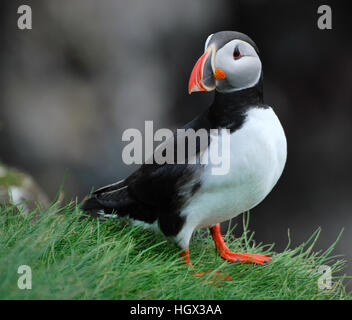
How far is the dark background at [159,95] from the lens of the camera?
13.7 ft

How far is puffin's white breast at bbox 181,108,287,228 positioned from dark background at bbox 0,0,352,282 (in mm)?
2350

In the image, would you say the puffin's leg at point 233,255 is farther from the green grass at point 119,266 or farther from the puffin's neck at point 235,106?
the puffin's neck at point 235,106

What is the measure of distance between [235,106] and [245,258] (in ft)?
2.10

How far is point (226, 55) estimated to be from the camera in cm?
171

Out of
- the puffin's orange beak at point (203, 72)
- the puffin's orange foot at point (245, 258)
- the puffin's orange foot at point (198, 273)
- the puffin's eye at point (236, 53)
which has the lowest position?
the puffin's orange foot at point (245, 258)

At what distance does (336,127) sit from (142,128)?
5.51 feet

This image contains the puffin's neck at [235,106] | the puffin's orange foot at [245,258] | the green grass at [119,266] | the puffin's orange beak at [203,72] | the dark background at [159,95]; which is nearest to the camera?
the green grass at [119,266]

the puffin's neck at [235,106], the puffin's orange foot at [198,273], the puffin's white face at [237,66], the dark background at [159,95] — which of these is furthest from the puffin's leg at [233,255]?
the dark background at [159,95]

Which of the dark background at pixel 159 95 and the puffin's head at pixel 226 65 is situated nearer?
the puffin's head at pixel 226 65

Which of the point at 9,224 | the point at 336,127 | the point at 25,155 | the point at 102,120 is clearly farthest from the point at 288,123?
the point at 9,224

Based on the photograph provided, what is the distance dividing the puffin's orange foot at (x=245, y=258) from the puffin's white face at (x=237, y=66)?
69 centimetres

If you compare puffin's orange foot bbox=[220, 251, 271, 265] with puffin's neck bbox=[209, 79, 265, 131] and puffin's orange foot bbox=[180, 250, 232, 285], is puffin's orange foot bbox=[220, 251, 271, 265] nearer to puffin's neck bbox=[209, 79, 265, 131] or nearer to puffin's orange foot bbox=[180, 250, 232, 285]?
puffin's orange foot bbox=[180, 250, 232, 285]

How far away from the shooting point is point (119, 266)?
1.67m

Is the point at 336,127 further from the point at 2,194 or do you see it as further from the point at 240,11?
the point at 2,194
